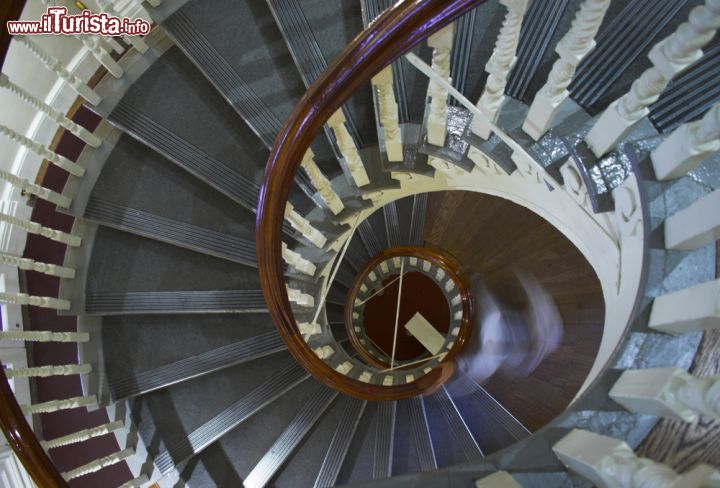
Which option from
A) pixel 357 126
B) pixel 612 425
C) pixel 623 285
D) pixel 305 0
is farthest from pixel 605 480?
pixel 305 0

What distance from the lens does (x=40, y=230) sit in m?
2.48

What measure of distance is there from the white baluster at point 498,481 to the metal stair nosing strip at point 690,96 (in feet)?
3.72

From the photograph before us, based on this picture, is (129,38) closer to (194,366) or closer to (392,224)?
(194,366)

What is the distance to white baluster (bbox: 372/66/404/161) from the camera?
169 centimetres

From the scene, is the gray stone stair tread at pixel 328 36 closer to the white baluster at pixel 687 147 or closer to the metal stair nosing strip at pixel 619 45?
the metal stair nosing strip at pixel 619 45

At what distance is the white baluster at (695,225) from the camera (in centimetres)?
115

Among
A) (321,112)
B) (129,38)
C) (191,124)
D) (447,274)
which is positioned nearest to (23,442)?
(191,124)

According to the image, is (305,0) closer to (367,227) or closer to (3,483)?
(367,227)

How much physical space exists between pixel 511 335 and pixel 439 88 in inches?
83.1

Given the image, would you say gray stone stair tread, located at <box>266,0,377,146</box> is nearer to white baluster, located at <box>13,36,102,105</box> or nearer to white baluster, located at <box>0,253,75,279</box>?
white baluster, located at <box>13,36,102,105</box>

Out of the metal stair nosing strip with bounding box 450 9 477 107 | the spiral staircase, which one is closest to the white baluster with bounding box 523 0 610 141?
the spiral staircase

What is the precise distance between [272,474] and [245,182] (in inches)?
72.5

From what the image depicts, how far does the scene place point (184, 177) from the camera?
283 cm

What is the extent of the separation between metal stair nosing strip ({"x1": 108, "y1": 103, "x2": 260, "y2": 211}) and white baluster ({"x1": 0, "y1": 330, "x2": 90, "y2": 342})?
113 centimetres
